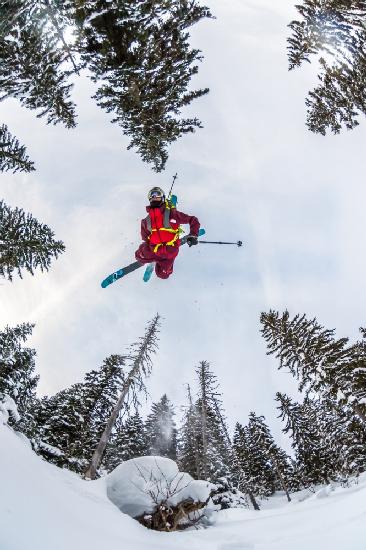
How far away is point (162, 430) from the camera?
111 feet

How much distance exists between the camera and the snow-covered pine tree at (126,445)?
27.2m

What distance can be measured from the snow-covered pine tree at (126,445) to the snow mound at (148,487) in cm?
1732

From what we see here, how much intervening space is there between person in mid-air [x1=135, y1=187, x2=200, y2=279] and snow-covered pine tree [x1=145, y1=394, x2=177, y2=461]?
27.6 metres

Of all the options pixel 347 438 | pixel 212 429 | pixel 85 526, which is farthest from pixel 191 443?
pixel 85 526

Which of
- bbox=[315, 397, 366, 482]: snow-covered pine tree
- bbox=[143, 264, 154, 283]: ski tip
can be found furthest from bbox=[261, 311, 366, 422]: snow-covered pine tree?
bbox=[143, 264, 154, 283]: ski tip

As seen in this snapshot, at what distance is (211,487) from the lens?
1155 centimetres

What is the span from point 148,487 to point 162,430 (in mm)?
25427

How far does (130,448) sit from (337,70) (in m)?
28.9

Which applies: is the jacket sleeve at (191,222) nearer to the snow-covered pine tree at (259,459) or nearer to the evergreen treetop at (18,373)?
the evergreen treetop at (18,373)

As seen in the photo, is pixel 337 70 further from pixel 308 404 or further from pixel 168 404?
pixel 168 404

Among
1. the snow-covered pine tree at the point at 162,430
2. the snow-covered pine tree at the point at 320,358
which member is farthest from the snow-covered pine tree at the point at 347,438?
the snow-covered pine tree at the point at 162,430

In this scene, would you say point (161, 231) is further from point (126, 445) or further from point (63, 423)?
point (126, 445)

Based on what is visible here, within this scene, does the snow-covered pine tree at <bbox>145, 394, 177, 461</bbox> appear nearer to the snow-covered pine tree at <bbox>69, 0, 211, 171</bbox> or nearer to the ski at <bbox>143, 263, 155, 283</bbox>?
the ski at <bbox>143, 263, 155, 283</bbox>

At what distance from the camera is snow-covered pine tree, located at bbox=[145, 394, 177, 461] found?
3269cm
